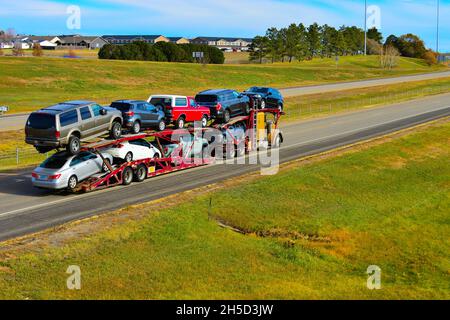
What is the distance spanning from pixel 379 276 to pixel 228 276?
5.04 metres

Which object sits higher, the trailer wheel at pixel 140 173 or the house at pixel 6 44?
the house at pixel 6 44

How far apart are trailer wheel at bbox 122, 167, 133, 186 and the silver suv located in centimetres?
203

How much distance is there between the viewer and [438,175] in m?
35.5

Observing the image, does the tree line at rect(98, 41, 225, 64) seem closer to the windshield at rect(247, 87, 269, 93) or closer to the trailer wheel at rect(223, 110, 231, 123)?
the windshield at rect(247, 87, 269, 93)

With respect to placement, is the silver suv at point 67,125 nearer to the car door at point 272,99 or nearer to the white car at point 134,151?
the white car at point 134,151

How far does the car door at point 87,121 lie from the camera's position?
2302 cm

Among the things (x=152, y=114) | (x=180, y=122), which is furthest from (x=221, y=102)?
(x=152, y=114)

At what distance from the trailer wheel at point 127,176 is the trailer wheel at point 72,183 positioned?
231 cm

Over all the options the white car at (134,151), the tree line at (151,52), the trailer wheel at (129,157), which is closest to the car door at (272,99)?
the white car at (134,151)

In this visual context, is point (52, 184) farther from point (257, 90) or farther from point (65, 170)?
point (257, 90)

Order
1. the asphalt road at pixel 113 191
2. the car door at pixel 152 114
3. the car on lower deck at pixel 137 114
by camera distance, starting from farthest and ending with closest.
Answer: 1. the car door at pixel 152 114
2. the car on lower deck at pixel 137 114
3. the asphalt road at pixel 113 191
